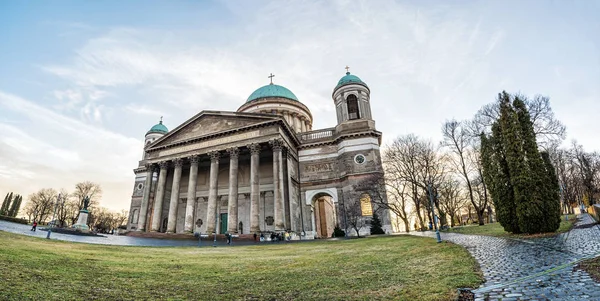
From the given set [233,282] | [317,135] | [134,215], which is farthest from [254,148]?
[134,215]

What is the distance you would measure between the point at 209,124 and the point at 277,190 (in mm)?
10970

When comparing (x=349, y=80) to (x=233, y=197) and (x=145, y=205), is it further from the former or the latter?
(x=145, y=205)

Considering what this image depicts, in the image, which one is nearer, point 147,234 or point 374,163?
point 147,234

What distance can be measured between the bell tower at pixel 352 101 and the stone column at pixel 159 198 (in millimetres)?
19607

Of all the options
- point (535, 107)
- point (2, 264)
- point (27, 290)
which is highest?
point (535, 107)

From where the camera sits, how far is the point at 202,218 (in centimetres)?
3161

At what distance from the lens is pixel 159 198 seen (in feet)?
94.8

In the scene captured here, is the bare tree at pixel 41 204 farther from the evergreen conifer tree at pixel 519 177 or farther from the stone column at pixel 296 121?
the evergreen conifer tree at pixel 519 177

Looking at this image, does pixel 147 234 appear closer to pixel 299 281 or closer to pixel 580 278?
pixel 299 281

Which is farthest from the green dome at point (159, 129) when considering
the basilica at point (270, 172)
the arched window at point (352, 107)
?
the arched window at point (352, 107)

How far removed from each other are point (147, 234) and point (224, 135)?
11066 mm

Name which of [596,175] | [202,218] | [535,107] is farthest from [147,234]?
[596,175]

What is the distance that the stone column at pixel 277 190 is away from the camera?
23.6 m

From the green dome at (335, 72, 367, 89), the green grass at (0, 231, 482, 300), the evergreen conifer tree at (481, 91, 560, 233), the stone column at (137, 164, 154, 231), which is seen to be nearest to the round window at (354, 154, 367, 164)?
the green dome at (335, 72, 367, 89)
